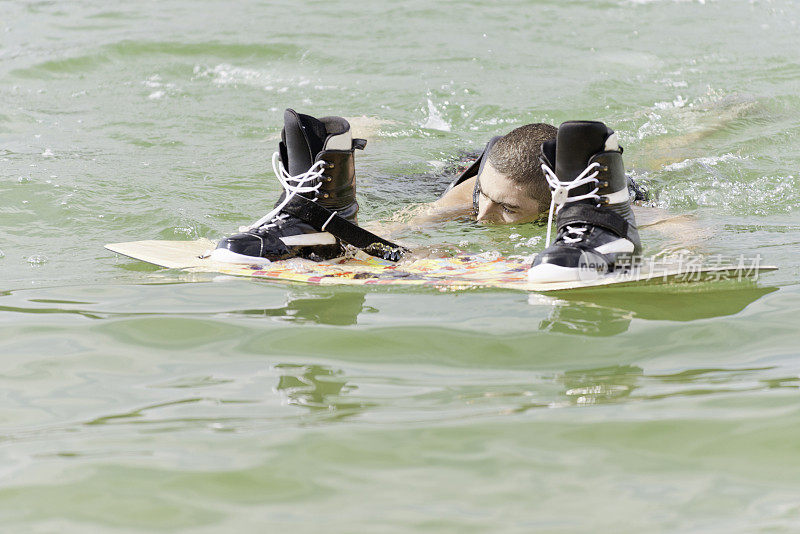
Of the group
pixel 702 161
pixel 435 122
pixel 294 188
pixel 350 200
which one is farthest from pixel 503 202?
pixel 435 122


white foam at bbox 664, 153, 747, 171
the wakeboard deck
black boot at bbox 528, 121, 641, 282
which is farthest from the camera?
white foam at bbox 664, 153, 747, 171

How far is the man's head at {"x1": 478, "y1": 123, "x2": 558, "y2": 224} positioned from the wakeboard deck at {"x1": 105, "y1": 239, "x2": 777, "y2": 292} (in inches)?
24.3

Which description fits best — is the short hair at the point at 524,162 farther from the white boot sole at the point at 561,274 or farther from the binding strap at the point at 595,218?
the white boot sole at the point at 561,274

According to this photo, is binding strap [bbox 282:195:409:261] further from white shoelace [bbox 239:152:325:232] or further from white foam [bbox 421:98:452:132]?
white foam [bbox 421:98:452:132]

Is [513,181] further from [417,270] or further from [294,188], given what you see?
[294,188]

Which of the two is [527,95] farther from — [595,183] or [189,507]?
[189,507]

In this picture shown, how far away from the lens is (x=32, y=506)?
1.37 m

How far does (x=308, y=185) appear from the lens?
302 cm

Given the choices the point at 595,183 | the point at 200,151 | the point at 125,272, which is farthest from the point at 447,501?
the point at 200,151

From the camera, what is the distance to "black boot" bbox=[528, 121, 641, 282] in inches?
106

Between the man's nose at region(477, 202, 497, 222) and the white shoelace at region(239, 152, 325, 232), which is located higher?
the white shoelace at region(239, 152, 325, 232)

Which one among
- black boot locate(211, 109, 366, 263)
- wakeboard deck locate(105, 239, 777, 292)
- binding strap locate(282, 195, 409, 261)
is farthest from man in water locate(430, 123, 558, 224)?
black boot locate(211, 109, 366, 263)

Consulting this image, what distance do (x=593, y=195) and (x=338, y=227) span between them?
0.92 meters

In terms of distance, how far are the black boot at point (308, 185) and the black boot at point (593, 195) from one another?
2.48 ft
